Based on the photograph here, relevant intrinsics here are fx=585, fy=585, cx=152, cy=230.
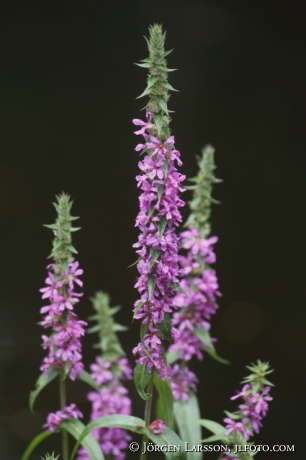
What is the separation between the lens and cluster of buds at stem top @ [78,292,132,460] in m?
1.33

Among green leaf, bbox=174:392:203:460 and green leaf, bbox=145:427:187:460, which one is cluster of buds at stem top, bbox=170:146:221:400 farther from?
green leaf, bbox=145:427:187:460

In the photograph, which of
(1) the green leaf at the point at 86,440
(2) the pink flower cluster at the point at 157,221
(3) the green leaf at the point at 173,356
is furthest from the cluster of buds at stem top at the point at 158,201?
(3) the green leaf at the point at 173,356

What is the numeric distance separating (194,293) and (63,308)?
1.11 ft

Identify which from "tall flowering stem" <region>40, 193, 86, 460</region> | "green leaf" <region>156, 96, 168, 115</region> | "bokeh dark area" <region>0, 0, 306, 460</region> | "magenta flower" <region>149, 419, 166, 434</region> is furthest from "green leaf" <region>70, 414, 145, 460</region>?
"bokeh dark area" <region>0, 0, 306, 460</region>

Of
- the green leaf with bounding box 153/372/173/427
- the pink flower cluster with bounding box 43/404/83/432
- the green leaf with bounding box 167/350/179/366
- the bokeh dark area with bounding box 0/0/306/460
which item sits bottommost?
the pink flower cluster with bounding box 43/404/83/432

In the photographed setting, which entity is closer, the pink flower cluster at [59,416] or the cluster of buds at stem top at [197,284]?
the pink flower cluster at [59,416]

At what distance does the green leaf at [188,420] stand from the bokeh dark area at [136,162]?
0.92 m

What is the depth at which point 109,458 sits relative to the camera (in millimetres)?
1350

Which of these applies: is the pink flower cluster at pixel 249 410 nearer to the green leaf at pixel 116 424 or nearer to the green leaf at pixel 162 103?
the green leaf at pixel 116 424

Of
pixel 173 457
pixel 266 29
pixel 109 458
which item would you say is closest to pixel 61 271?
pixel 173 457

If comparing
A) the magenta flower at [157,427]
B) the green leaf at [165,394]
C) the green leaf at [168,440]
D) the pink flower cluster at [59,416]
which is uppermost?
the green leaf at [165,394]

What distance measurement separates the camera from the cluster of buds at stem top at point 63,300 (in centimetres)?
103

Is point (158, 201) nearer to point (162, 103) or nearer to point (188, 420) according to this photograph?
point (162, 103)

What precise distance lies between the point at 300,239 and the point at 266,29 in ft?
2.67
